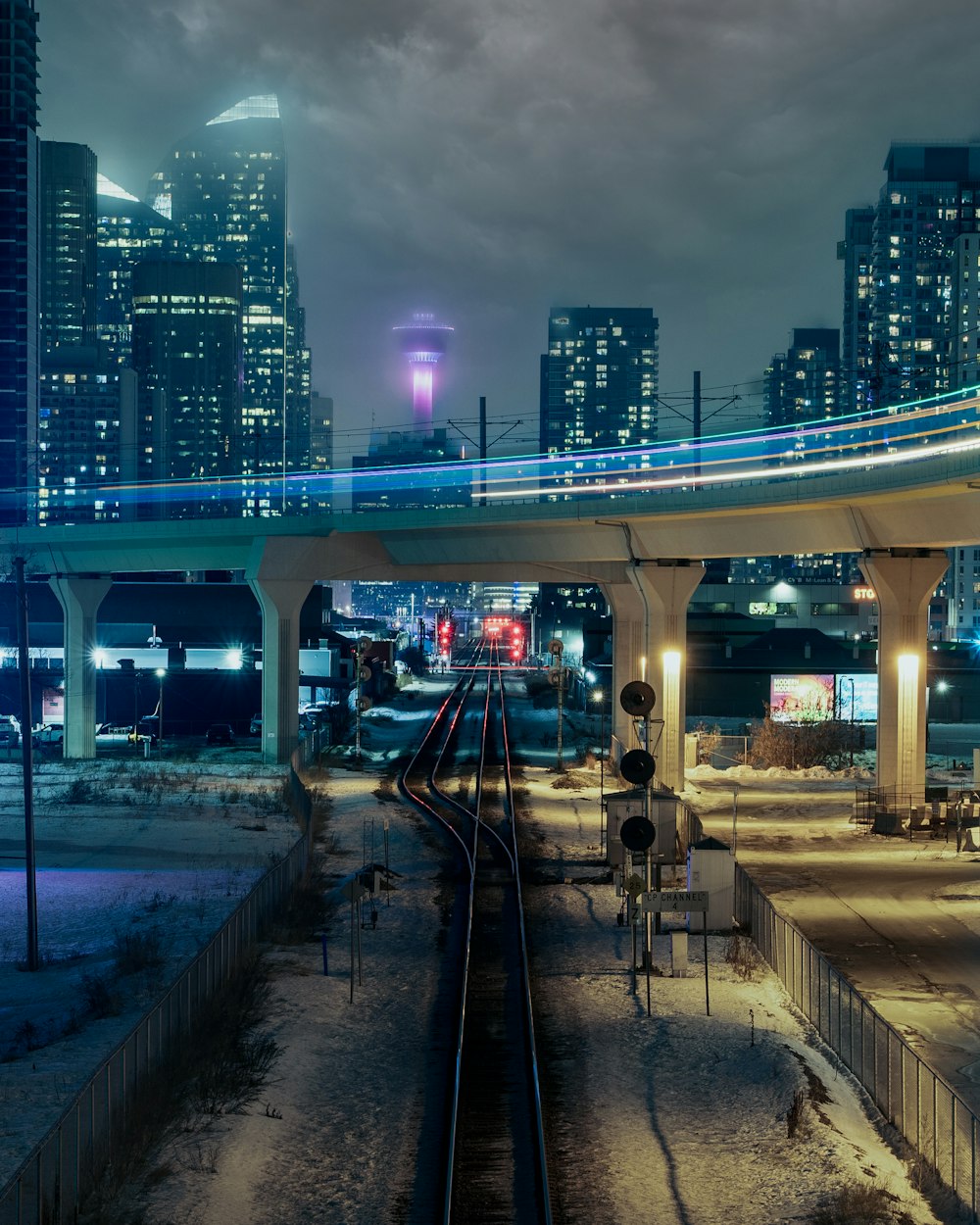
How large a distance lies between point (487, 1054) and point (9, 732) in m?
52.6

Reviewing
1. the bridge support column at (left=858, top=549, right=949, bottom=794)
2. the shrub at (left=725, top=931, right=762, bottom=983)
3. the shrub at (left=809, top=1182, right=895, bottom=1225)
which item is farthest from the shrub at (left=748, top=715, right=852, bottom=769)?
the shrub at (left=809, top=1182, right=895, bottom=1225)

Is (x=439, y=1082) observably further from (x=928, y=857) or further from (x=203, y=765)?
(x=203, y=765)

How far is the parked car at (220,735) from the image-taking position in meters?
64.0

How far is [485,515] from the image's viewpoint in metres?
49.0

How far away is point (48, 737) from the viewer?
64.6 metres

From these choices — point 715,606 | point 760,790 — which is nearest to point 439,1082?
point 760,790

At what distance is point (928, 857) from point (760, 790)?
43.1ft

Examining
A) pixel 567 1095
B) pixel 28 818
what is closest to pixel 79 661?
pixel 28 818

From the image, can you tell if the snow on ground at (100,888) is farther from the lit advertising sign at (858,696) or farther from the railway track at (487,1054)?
the lit advertising sign at (858,696)

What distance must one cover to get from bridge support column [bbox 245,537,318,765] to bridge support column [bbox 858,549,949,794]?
2342 cm

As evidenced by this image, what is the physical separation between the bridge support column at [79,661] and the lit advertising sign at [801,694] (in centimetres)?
3265

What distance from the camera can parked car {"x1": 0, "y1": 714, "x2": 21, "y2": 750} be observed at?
61.8 m

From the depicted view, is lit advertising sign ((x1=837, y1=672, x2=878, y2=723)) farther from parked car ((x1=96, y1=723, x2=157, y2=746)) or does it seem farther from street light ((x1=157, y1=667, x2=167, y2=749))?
parked car ((x1=96, y1=723, x2=157, y2=746))

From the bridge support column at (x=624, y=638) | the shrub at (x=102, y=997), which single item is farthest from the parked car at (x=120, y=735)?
the shrub at (x=102, y=997)
